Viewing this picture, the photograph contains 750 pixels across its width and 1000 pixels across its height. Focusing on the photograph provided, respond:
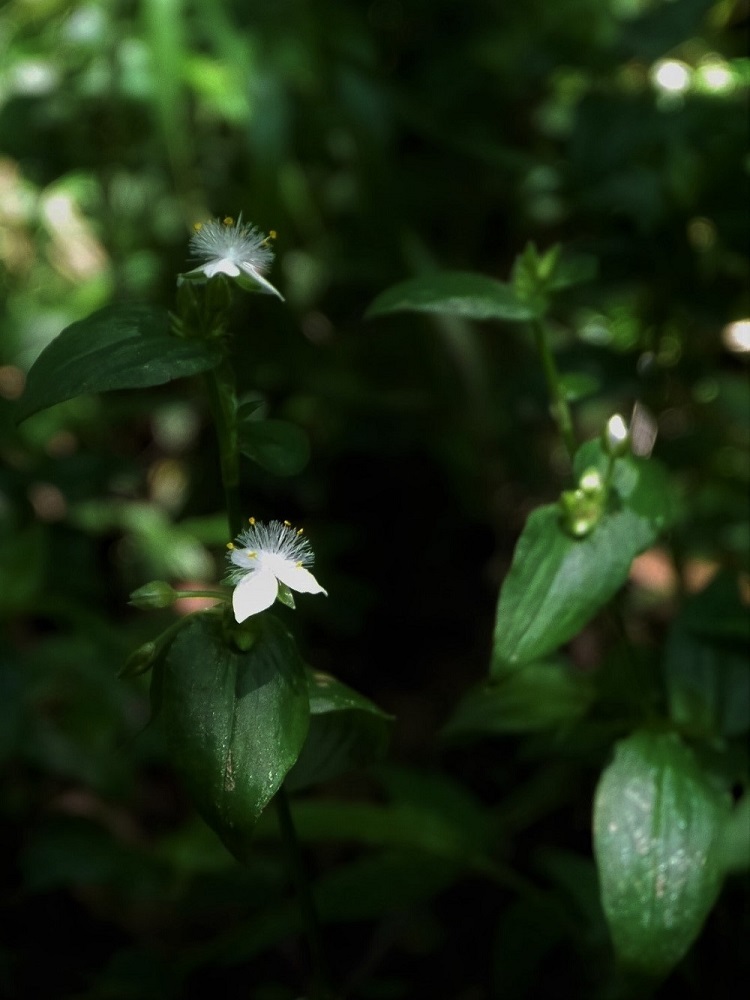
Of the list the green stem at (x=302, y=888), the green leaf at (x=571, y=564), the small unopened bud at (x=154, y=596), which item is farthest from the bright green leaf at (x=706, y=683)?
the small unopened bud at (x=154, y=596)

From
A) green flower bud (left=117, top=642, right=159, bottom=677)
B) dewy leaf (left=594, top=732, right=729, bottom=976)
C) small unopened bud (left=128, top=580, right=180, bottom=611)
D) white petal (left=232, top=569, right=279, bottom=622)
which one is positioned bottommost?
dewy leaf (left=594, top=732, right=729, bottom=976)

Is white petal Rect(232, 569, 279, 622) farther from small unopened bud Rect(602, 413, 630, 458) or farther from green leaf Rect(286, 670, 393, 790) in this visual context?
small unopened bud Rect(602, 413, 630, 458)

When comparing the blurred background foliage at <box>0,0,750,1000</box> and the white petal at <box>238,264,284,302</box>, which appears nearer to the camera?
the white petal at <box>238,264,284,302</box>

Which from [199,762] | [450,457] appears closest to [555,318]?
[450,457]

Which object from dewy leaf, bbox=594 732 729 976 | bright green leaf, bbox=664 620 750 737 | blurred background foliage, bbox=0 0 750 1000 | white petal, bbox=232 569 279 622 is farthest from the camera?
blurred background foliage, bbox=0 0 750 1000

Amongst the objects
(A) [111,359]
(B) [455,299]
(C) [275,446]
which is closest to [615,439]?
(B) [455,299]

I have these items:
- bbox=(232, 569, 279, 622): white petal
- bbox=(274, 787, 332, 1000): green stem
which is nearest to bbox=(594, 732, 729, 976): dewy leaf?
bbox=(274, 787, 332, 1000): green stem
